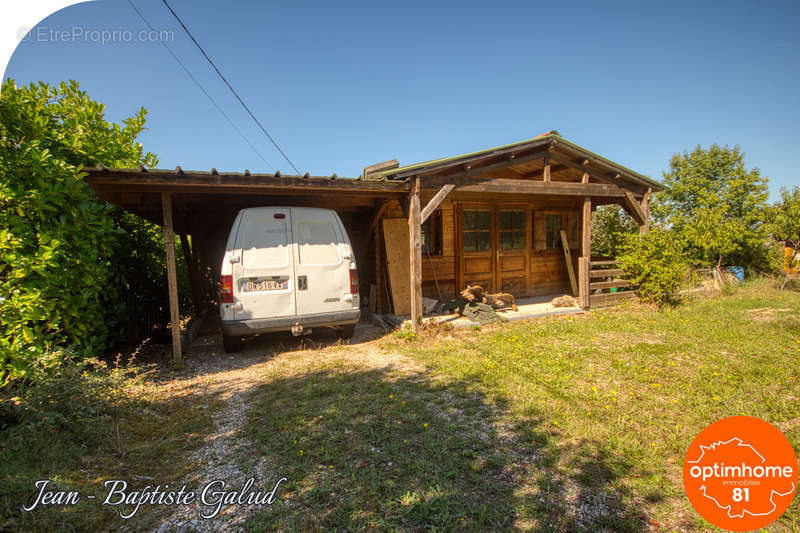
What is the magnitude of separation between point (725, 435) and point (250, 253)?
5.59m

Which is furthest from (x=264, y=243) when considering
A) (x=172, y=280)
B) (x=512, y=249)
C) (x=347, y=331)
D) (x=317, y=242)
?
(x=512, y=249)

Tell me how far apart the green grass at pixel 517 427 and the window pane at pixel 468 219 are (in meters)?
4.19

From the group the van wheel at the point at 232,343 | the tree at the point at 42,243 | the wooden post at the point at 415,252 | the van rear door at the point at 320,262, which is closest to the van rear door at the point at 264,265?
the van rear door at the point at 320,262

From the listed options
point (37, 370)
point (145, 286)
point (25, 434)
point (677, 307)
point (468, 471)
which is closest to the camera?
point (468, 471)

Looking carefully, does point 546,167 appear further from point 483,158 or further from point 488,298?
point 488,298

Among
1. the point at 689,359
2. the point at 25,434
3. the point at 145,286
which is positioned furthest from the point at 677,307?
the point at 145,286

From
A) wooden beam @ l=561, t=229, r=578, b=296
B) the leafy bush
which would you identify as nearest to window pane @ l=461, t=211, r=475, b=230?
wooden beam @ l=561, t=229, r=578, b=296

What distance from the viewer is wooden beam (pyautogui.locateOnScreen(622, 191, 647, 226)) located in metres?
8.81

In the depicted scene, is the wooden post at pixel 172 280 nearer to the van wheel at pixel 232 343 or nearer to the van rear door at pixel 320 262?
the van wheel at pixel 232 343

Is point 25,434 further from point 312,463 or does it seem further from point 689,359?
point 689,359

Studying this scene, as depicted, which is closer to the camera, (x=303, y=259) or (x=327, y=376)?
(x=327, y=376)

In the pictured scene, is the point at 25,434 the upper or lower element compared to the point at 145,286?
lower

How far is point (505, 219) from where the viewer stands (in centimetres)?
977

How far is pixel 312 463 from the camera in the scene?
2592 mm
